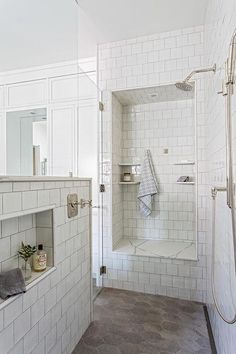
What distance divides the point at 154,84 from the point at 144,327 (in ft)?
7.68

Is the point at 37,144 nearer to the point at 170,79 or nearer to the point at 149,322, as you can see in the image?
the point at 170,79

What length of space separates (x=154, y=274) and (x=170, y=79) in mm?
2089

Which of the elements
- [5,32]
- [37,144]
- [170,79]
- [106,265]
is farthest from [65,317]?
[5,32]

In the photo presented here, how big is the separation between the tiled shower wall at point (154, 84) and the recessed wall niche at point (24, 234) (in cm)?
125

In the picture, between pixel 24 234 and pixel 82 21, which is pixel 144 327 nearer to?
pixel 24 234

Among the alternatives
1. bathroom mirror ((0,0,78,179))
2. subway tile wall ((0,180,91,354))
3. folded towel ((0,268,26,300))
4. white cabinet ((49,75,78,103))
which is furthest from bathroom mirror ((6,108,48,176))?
folded towel ((0,268,26,300))

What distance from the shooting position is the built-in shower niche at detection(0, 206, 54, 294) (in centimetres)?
117

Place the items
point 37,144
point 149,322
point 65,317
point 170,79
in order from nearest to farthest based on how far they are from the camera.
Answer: point 65,317
point 149,322
point 170,79
point 37,144

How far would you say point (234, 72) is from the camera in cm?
106

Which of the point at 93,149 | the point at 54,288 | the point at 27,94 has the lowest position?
the point at 54,288

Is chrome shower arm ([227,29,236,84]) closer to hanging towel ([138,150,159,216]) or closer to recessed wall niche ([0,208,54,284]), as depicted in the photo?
recessed wall niche ([0,208,54,284])

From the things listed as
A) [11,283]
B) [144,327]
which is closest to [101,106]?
[11,283]

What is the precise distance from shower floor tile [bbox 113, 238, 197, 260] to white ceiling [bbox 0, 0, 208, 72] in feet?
7.75

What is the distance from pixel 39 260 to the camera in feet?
4.45
